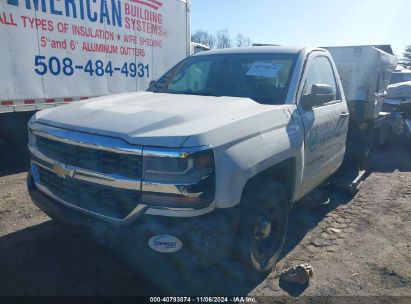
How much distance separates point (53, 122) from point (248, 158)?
1594 mm

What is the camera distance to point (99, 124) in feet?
8.52

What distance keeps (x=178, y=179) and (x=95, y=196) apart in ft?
2.34

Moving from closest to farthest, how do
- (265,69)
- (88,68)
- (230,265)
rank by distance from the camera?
(230,265) < (265,69) < (88,68)

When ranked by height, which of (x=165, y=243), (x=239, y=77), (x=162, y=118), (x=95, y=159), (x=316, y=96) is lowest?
(x=165, y=243)

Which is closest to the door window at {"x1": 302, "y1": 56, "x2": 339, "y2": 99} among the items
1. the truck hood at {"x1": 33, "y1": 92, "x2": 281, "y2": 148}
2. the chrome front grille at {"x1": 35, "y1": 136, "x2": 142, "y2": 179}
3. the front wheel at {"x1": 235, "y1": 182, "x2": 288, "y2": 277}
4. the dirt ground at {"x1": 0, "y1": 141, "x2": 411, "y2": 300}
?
the truck hood at {"x1": 33, "y1": 92, "x2": 281, "y2": 148}

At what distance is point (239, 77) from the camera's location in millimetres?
3742

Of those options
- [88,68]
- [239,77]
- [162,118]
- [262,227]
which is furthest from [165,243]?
[88,68]

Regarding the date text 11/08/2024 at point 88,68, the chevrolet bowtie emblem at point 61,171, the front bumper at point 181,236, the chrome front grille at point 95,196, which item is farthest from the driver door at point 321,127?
the date text 11/08/2024 at point 88,68

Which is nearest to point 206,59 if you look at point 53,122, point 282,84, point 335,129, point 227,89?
point 227,89

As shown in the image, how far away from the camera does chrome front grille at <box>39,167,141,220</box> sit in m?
2.42

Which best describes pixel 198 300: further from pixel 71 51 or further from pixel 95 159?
pixel 71 51

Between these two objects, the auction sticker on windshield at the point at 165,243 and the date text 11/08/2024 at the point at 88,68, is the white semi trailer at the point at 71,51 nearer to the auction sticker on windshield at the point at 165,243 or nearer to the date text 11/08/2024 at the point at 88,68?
the date text 11/08/2024 at the point at 88,68

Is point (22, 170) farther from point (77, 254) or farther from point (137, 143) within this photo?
point (137, 143)

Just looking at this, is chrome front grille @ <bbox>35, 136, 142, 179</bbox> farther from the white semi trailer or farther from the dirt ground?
the white semi trailer
